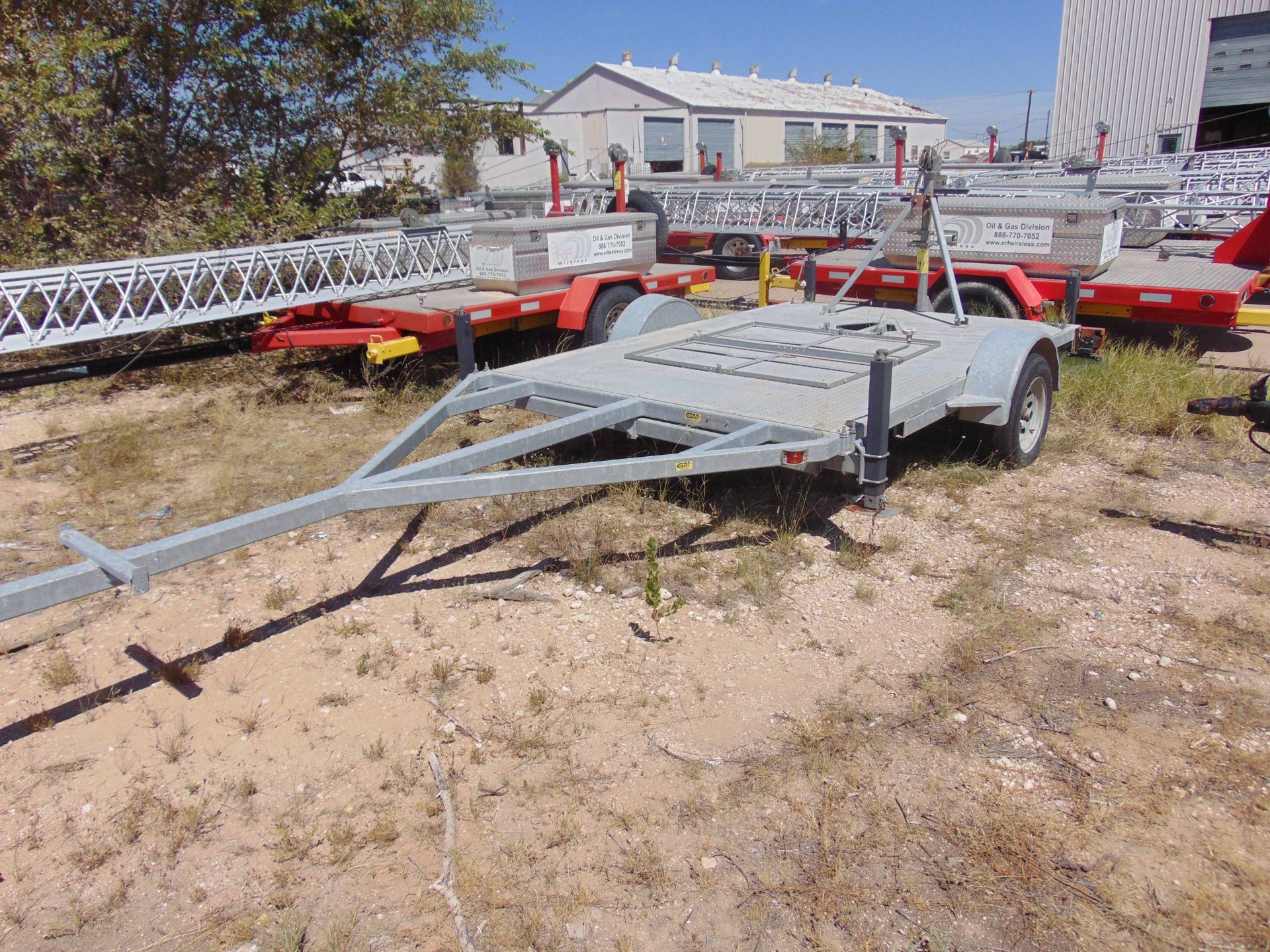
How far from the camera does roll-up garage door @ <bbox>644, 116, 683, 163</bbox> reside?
1646 inches

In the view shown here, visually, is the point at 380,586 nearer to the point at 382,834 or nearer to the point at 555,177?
the point at 382,834

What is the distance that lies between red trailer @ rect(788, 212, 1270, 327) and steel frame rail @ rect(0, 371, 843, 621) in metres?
4.26

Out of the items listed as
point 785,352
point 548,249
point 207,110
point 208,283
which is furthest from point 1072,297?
point 207,110

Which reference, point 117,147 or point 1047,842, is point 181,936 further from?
point 117,147

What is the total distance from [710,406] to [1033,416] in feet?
8.08

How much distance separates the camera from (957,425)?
6.25 meters

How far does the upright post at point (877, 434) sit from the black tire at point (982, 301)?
4.46 meters

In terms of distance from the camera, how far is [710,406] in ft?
16.3

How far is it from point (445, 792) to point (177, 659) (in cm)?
161

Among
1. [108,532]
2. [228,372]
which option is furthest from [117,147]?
[108,532]

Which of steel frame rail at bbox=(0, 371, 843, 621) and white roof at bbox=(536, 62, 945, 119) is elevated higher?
white roof at bbox=(536, 62, 945, 119)

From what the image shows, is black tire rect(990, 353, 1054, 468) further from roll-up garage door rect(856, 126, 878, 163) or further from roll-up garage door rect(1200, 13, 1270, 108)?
roll-up garage door rect(856, 126, 878, 163)

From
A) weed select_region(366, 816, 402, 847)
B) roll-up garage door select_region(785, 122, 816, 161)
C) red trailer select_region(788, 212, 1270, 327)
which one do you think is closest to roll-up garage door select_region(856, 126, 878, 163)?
roll-up garage door select_region(785, 122, 816, 161)

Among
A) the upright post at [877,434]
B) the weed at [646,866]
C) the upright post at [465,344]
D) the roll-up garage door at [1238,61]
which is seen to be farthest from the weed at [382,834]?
the roll-up garage door at [1238,61]
